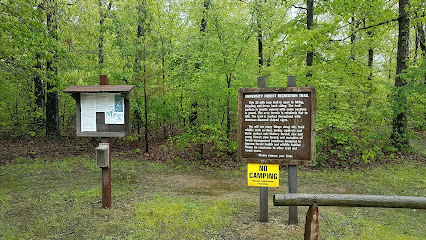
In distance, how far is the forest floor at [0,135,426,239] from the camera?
4.47 metres

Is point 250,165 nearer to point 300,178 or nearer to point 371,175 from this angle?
point 300,178

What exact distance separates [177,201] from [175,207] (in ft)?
1.57

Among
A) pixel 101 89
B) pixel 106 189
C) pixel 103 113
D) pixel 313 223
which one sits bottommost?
pixel 106 189

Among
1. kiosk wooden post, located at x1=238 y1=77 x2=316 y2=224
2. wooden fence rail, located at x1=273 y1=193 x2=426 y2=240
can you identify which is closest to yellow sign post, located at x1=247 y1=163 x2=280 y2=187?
kiosk wooden post, located at x1=238 y1=77 x2=316 y2=224

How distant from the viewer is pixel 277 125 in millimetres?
4762

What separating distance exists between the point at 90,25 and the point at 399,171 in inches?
446

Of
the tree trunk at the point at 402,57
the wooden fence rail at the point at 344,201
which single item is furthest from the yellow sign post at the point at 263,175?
the tree trunk at the point at 402,57

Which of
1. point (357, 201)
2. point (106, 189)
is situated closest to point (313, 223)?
point (357, 201)

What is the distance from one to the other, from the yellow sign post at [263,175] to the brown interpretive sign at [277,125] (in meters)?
0.15

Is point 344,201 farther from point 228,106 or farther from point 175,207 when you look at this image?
point 228,106

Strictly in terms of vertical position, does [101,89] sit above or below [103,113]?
above

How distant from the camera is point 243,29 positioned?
1138 centimetres

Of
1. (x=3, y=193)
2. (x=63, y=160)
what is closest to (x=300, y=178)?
(x=3, y=193)

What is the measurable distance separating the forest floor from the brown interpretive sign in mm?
1237
